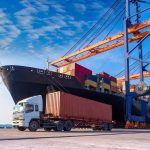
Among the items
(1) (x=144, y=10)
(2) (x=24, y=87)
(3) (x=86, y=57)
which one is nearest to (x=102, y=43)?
(3) (x=86, y=57)

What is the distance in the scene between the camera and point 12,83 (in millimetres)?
30672

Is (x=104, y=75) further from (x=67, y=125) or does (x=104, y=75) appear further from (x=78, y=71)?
(x=67, y=125)

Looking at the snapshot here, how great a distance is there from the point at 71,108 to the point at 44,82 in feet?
23.3

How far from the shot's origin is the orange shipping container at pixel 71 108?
81.9ft

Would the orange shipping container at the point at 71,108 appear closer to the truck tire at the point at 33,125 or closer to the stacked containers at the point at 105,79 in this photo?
the truck tire at the point at 33,125

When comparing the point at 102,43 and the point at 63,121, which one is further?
the point at 102,43

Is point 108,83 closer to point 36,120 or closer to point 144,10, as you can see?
point 144,10

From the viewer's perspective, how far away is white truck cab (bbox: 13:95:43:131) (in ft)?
77.1

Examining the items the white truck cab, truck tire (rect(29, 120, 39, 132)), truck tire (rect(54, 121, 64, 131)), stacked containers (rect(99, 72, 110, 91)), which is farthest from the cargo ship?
truck tire (rect(29, 120, 39, 132))

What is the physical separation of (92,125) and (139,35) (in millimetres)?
19020

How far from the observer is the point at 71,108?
26.0 metres

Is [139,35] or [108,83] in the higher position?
[139,35]

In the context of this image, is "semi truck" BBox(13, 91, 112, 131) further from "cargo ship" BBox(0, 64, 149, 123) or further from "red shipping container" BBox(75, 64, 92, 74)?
"red shipping container" BBox(75, 64, 92, 74)

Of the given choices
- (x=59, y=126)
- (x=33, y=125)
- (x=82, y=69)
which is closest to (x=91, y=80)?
(x=82, y=69)
